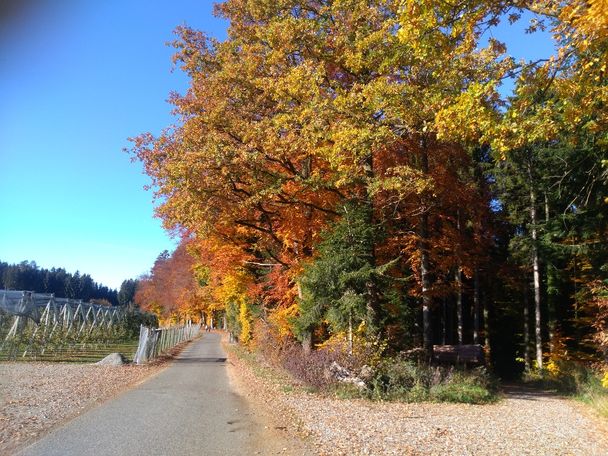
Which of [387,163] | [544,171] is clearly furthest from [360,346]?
[544,171]

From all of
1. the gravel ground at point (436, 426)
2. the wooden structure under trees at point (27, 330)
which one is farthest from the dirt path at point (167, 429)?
the wooden structure under trees at point (27, 330)

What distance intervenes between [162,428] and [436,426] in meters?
5.02

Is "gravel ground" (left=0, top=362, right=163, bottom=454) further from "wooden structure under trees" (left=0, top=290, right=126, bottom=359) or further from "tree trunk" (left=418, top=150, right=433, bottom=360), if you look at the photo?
"tree trunk" (left=418, top=150, right=433, bottom=360)

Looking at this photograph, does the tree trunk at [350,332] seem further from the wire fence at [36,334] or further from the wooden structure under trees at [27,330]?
the wooden structure under trees at [27,330]

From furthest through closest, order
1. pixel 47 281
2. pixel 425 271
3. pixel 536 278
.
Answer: pixel 47 281 < pixel 536 278 < pixel 425 271

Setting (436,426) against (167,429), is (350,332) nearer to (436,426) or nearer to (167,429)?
(436,426)

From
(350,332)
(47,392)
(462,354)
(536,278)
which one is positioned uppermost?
(536,278)

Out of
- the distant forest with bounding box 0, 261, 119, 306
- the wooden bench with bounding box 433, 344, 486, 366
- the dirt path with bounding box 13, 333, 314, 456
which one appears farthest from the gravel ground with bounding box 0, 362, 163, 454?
the distant forest with bounding box 0, 261, 119, 306

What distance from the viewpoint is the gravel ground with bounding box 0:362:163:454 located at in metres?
8.37

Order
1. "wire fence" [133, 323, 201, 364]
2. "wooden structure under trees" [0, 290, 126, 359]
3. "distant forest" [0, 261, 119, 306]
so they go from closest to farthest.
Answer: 1. "wire fence" [133, 323, 201, 364]
2. "wooden structure under trees" [0, 290, 126, 359]
3. "distant forest" [0, 261, 119, 306]

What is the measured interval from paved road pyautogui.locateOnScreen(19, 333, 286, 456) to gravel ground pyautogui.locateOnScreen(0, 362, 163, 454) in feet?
1.39

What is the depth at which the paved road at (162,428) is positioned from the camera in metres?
7.21

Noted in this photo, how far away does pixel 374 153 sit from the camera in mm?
18328

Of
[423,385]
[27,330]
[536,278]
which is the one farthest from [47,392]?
[536,278]
